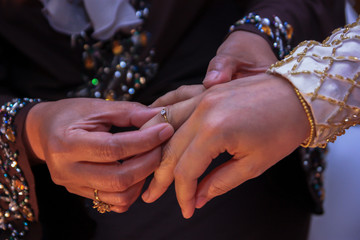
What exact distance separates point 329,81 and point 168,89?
0.45 meters

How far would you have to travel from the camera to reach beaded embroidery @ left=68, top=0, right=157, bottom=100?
903 mm

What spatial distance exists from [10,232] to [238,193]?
1.75 feet

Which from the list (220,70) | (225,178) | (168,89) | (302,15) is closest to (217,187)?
(225,178)

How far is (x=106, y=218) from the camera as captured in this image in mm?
791

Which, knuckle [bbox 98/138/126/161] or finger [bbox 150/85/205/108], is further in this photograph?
finger [bbox 150/85/205/108]

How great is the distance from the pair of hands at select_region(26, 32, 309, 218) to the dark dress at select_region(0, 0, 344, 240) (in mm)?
117

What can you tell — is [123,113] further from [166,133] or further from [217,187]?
[217,187]

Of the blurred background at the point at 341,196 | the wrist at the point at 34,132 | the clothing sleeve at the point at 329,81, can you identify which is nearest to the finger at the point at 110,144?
the wrist at the point at 34,132

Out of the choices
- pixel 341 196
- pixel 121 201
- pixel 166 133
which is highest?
pixel 166 133

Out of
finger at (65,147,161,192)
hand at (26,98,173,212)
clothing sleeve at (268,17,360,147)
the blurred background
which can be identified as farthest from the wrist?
the blurred background

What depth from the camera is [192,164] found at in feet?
1.88

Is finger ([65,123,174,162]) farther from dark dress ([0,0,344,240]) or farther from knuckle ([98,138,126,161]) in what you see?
dark dress ([0,0,344,240])

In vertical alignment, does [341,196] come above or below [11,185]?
below

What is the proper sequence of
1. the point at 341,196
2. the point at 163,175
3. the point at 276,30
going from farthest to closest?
the point at 341,196
the point at 276,30
the point at 163,175
